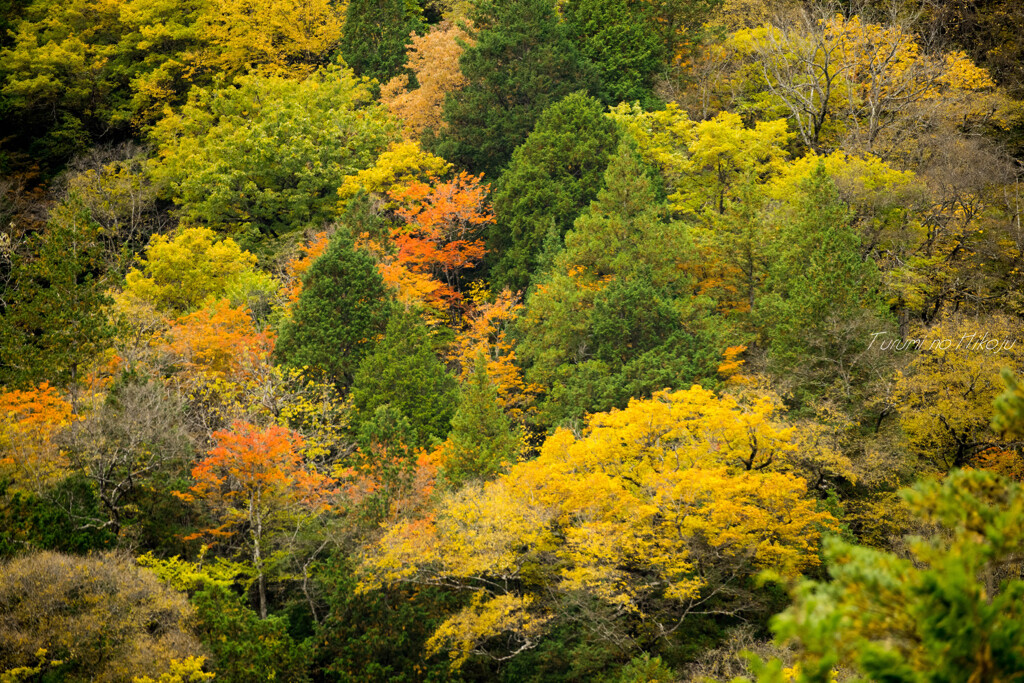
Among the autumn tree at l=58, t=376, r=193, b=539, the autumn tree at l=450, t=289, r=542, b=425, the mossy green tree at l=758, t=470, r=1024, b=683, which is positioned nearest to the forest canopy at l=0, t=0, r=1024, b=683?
the mossy green tree at l=758, t=470, r=1024, b=683

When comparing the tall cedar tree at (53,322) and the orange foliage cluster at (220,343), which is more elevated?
the tall cedar tree at (53,322)

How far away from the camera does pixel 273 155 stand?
40156 mm

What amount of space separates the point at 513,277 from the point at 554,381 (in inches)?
313

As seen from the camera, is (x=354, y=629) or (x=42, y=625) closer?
(x=42, y=625)

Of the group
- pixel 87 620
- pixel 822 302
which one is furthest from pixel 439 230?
pixel 87 620

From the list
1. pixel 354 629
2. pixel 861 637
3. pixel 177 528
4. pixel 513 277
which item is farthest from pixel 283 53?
pixel 861 637

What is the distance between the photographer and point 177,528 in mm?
23344

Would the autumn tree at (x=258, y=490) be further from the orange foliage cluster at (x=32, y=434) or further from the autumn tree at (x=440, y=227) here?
the autumn tree at (x=440, y=227)

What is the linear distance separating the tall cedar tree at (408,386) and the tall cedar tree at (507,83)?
13831 millimetres

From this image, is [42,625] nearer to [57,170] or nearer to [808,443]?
[808,443]

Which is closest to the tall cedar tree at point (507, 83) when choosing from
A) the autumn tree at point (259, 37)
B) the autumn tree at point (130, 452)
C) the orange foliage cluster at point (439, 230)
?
the orange foliage cluster at point (439, 230)

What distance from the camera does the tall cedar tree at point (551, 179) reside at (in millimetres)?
36938

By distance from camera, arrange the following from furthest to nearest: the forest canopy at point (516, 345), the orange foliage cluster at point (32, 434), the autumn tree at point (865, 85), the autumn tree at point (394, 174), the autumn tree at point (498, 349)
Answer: the autumn tree at point (394, 174), the autumn tree at point (865, 85), the autumn tree at point (498, 349), the orange foliage cluster at point (32, 434), the forest canopy at point (516, 345)

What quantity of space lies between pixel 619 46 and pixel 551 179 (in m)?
10.9
